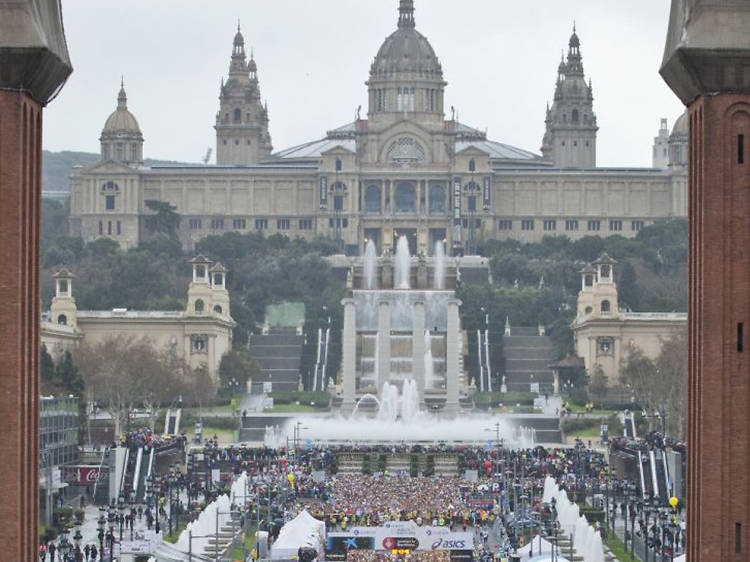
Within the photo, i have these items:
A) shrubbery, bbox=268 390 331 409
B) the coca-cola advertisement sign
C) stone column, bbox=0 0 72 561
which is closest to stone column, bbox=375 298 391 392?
shrubbery, bbox=268 390 331 409

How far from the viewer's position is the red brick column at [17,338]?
56.4m

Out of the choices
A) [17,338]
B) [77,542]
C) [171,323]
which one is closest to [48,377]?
[77,542]

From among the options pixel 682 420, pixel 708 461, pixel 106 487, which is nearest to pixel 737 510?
pixel 708 461

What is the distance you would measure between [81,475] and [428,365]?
59677 millimetres

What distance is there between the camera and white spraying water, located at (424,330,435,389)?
157788 millimetres

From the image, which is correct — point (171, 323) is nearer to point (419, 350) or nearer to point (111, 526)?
point (419, 350)

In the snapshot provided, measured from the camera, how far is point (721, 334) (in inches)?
2329

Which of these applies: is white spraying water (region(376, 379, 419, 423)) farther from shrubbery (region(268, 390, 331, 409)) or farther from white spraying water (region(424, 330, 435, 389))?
white spraying water (region(424, 330, 435, 389))

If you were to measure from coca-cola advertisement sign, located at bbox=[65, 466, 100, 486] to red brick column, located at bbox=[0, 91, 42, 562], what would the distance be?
47.8 meters

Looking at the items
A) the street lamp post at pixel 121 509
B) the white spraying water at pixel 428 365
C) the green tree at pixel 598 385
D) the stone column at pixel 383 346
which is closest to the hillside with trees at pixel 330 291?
the white spraying water at pixel 428 365

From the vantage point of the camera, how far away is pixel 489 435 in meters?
133

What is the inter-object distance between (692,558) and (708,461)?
216 centimetres

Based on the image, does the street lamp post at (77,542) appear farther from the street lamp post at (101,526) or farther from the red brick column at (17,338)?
the red brick column at (17,338)

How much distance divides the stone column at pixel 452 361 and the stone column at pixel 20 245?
88.3m
